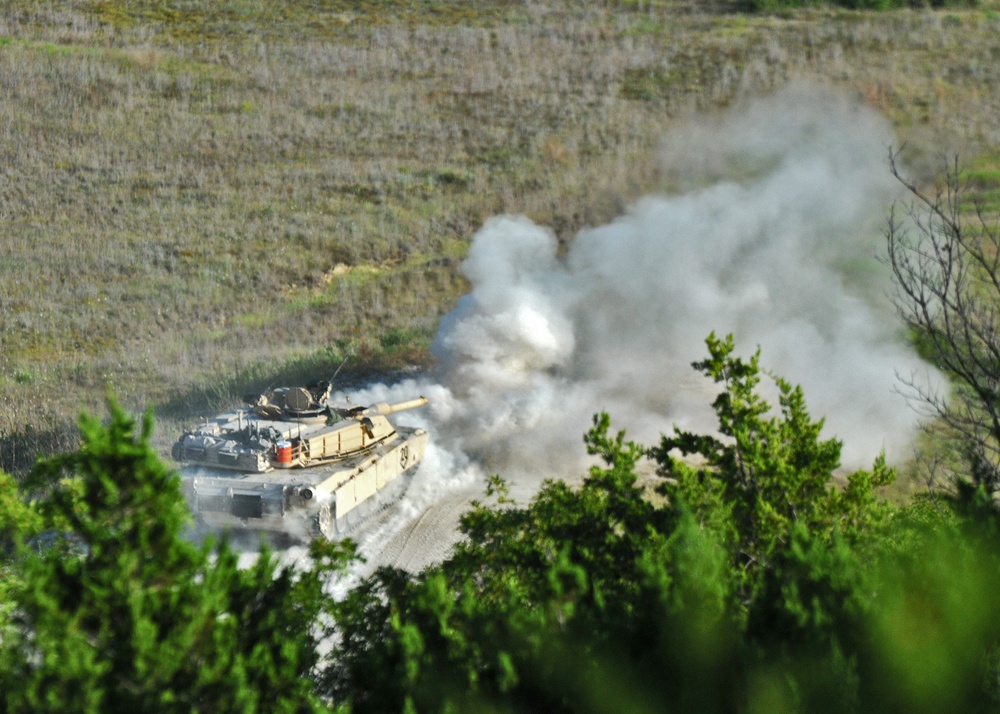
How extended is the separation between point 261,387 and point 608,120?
28.7 meters

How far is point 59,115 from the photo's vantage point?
52.3 m

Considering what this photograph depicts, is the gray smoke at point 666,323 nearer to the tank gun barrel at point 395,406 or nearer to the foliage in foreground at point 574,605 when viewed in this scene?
the tank gun barrel at point 395,406

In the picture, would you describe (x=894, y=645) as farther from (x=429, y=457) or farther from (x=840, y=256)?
(x=840, y=256)

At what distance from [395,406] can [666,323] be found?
908 cm

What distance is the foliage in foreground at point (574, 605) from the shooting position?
388 inches

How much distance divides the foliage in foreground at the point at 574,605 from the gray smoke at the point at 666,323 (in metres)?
11.0

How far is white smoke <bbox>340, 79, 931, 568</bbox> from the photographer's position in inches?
1093

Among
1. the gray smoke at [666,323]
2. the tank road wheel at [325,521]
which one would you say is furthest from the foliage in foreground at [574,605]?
the gray smoke at [666,323]

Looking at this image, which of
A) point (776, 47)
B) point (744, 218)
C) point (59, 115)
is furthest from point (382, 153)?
point (744, 218)

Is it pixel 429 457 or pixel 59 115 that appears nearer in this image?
pixel 429 457

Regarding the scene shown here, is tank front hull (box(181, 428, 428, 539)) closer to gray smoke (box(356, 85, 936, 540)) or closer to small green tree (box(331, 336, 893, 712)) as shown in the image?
gray smoke (box(356, 85, 936, 540))

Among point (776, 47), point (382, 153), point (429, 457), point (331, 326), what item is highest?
point (776, 47)

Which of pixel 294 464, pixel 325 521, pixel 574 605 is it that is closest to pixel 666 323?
pixel 294 464

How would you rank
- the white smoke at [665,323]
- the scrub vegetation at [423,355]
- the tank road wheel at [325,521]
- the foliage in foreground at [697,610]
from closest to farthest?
the scrub vegetation at [423,355] < the foliage in foreground at [697,610] < the tank road wheel at [325,521] < the white smoke at [665,323]
